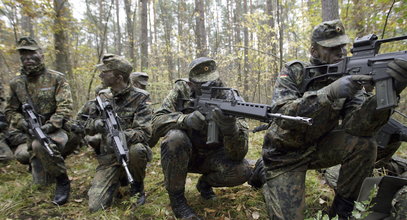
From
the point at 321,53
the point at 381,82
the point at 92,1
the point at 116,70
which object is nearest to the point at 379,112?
the point at 381,82

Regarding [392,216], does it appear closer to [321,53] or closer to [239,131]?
[239,131]

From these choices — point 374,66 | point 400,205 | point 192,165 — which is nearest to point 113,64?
point 192,165

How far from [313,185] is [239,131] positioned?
1362 millimetres

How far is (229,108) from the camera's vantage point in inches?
103

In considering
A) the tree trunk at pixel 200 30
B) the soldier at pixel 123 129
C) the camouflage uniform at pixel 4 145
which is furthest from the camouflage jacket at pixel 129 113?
the tree trunk at pixel 200 30

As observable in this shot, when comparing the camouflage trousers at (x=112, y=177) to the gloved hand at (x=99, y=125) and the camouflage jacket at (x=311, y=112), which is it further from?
the camouflage jacket at (x=311, y=112)

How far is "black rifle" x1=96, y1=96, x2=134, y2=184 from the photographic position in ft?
10.6

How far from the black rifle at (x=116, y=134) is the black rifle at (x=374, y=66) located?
8.06 feet

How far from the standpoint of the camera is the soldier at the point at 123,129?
3520mm

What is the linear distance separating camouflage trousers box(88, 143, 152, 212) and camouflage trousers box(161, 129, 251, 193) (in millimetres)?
583

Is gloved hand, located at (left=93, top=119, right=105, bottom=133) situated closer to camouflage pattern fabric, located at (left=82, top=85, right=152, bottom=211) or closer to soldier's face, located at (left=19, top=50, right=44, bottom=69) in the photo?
camouflage pattern fabric, located at (left=82, top=85, right=152, bottom=211)

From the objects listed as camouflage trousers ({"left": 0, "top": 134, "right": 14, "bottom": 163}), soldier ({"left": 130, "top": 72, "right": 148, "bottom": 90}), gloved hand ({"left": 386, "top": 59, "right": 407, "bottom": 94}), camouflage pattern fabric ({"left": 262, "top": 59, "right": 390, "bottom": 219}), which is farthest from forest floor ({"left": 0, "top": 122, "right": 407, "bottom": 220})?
soldier ({"left": 130, "top": 72, "right": 148, "bottom": 90})

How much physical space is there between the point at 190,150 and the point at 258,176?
3.23ft

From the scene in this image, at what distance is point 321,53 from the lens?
120 inches
